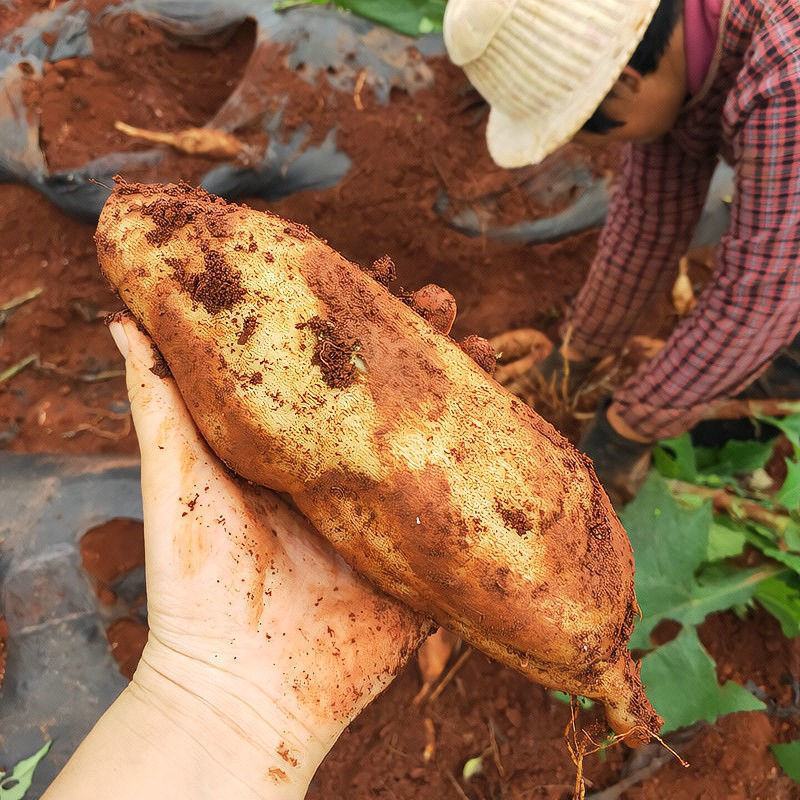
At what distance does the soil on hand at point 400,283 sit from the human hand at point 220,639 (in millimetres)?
588

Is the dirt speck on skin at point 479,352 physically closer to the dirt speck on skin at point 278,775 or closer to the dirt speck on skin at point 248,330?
the dirt speck on skin at point 248,330

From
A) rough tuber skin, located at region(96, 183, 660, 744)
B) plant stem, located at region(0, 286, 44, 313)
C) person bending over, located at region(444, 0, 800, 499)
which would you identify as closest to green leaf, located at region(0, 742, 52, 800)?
rough tuber skin, located at region(96, 183, 660, 744)

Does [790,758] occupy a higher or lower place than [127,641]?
higher

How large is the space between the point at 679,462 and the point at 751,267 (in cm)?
72

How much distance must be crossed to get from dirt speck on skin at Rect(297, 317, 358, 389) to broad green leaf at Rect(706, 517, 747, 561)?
1.25 metres

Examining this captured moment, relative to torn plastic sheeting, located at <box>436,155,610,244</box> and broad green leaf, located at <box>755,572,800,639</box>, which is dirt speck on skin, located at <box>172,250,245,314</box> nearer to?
torn plastic sheeting, located at <box>436,155,610,244</box>

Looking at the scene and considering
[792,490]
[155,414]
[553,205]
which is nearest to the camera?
[155,414]

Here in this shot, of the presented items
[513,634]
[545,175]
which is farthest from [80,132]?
[513,634]

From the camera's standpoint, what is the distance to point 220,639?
123 cm

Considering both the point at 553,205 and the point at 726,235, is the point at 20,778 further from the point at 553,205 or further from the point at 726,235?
the point at 553,205

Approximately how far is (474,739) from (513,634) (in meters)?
0.89

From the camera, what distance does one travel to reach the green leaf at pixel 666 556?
1.64 metres

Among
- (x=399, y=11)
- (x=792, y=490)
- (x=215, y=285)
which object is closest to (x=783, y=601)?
(x=792, y=490)

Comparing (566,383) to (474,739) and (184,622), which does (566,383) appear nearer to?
(474,739)
